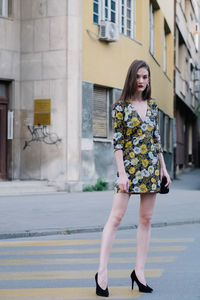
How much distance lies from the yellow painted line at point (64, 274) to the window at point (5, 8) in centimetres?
1295

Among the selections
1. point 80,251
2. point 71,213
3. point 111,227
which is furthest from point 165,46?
point 111,227

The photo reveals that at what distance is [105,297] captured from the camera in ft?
16.2

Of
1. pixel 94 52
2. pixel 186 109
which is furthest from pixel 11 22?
pixel 186 109

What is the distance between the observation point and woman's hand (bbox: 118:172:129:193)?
15.9 feet

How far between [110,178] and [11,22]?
5441 mm

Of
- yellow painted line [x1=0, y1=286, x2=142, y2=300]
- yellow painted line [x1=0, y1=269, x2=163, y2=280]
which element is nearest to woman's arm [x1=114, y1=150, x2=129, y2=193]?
yellow painted line [x1=0, y1=286, x2=142, y2=300]

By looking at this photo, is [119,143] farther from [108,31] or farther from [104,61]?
[104,61]

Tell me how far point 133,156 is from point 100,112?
46.5ft

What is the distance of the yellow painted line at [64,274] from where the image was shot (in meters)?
5.83

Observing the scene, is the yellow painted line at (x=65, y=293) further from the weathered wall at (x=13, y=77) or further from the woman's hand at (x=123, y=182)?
the weathered wall at (x=13, y=77)

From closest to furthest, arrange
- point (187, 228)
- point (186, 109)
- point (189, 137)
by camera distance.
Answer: point (187, 228)
point (186, 109)
point (189, 137)

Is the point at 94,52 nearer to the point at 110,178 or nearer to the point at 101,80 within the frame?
the point at 101,80

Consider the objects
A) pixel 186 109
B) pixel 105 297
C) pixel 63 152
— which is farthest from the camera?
pixel 186 109

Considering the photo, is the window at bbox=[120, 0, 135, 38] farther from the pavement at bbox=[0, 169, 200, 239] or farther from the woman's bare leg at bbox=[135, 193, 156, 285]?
the woman's bare leg at bbox=[135, 193, 156, 285]
